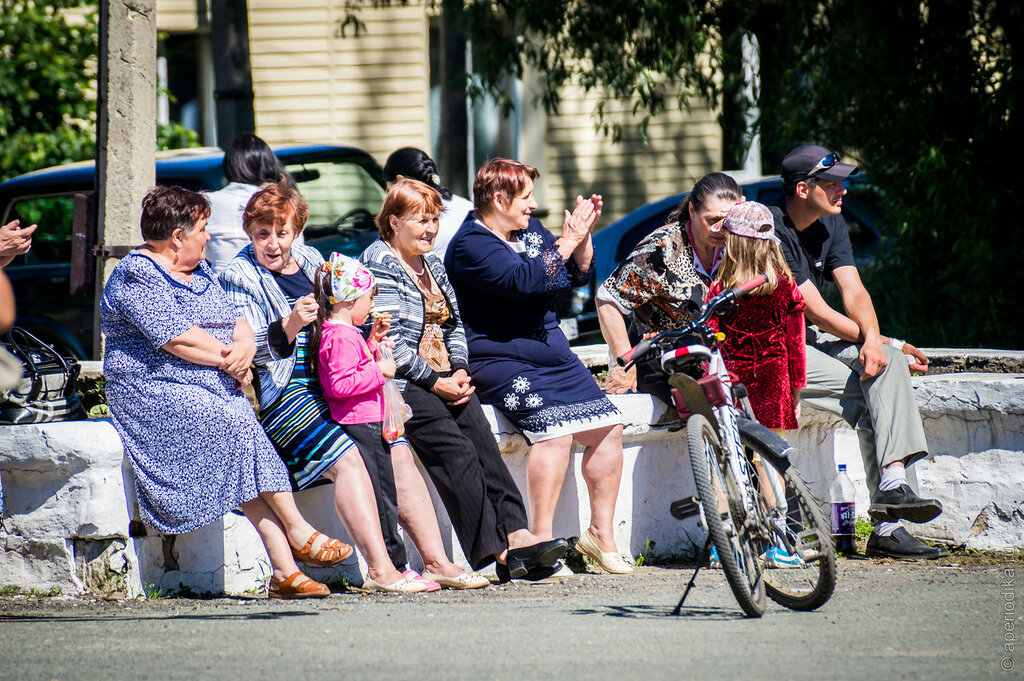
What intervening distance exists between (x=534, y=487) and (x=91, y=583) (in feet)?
6.27

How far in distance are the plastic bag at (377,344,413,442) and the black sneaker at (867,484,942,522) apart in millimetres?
2229

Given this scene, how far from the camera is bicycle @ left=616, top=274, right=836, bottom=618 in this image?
14.9 ft

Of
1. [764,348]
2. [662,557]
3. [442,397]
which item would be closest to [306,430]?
[442,397]

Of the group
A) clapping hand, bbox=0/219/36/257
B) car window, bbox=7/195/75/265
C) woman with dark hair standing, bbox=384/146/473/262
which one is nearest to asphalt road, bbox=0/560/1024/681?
clapping hand, bbox=0/219/36/257

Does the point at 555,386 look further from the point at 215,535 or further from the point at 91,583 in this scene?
the point at 91,583

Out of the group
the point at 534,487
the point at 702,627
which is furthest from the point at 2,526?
the point at 702,627

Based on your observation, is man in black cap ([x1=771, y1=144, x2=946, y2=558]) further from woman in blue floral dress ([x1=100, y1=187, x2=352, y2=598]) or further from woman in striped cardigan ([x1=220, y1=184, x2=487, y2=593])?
woman in blue floral dress ([x1=100, y1=187, x2=352, y2=598])

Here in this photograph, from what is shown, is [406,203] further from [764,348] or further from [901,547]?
[901,547]

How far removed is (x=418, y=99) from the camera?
15.3 metres

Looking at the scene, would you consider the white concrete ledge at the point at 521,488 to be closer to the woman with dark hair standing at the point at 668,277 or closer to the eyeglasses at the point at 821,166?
the woman with dark hair standing at the point at 668,277

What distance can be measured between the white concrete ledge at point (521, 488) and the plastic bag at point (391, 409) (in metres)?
0.46

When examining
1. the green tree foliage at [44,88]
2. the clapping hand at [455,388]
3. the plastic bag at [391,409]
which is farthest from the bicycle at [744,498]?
the green tree foliage at [44,88]

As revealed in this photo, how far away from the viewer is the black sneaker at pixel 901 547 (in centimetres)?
584

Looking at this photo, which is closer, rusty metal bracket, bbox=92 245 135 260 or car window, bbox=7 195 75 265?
rusty metal bracket, bbox=92 245 135 260
